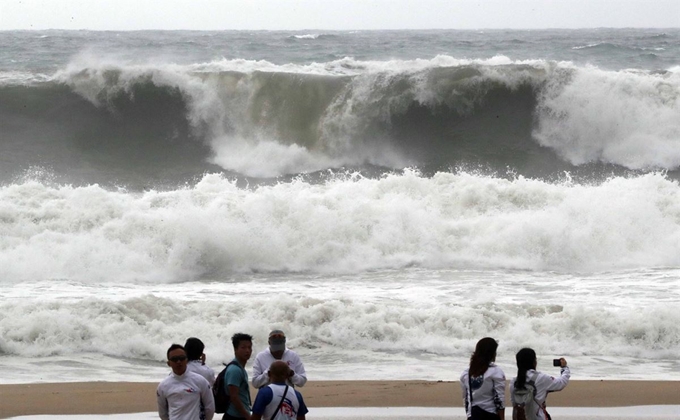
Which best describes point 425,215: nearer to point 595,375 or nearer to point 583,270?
point 583,270

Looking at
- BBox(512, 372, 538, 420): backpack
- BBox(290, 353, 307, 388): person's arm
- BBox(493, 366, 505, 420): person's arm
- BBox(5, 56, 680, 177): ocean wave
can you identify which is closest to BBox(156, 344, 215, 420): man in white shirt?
BBox(290, 353, 307, 388): person's arm

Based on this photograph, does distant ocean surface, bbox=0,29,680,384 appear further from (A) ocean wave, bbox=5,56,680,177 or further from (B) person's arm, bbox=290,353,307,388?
(B) person's arm, bbox=290,353,307,388

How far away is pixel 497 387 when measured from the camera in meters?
5.43

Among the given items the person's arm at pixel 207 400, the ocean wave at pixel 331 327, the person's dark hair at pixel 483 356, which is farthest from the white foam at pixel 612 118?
the person's arm at pixel 207 400

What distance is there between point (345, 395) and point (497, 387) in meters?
2.90

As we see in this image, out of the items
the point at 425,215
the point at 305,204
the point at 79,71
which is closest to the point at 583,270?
the point at 425,215

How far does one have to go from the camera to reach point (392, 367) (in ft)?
31.4

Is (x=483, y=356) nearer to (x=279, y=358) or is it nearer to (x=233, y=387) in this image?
(x=279, y=358)

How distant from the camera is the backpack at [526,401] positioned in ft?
18.0

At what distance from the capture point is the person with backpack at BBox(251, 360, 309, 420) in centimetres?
509

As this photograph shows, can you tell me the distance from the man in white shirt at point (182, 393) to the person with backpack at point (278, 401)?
1.17 ft

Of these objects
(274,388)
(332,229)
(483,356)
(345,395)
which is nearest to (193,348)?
(274,388)

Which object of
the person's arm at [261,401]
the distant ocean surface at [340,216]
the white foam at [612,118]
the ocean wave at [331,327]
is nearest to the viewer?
the person's arm at [261,401]

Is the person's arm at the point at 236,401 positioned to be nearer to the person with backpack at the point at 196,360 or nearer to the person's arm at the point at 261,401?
the person with backpack at the point at 196,360
